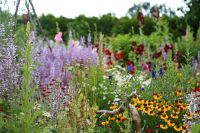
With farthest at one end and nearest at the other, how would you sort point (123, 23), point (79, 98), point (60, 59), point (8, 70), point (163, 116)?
point (123, 23)
point (60, 59)
point (163, 116)
point (8, 70)
point (79, 98)

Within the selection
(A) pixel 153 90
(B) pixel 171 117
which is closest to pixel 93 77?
(A) pixel 153 90

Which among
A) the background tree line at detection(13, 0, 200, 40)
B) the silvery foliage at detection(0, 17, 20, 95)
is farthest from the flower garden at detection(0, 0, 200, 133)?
the background tree line at detection(13, 0, 200, 40)

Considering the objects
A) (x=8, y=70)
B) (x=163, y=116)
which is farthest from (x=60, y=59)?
(x=8, y=70)

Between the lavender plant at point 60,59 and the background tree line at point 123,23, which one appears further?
the background tree line at point 123,23

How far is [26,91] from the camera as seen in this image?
8.29ft

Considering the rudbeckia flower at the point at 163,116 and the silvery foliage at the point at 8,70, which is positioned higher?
the silvery foliage at the point at 8,70

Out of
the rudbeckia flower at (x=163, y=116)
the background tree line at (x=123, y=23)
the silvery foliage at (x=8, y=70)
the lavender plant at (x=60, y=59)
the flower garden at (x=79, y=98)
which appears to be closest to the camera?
the flower garden at (x=79, y=98)

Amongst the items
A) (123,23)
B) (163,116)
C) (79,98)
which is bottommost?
(163,116)

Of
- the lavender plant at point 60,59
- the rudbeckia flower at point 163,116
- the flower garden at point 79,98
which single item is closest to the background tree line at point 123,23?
the lavender plant at point 60,59

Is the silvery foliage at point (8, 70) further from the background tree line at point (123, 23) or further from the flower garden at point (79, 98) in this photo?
the background tree line at point (123, 23)

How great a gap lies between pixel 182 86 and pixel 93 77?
122cm

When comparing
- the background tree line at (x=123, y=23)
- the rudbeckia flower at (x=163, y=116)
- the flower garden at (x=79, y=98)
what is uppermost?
the background tree line at (x=123, y=23)

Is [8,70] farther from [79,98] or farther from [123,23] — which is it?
[123,23]

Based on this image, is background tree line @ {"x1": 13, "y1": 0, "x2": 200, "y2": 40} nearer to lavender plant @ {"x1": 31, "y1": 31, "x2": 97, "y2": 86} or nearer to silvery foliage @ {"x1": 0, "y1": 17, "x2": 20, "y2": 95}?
lavender plant @ {"x1": 31, "y1": 31, "x2": 97, "y2": 86}
